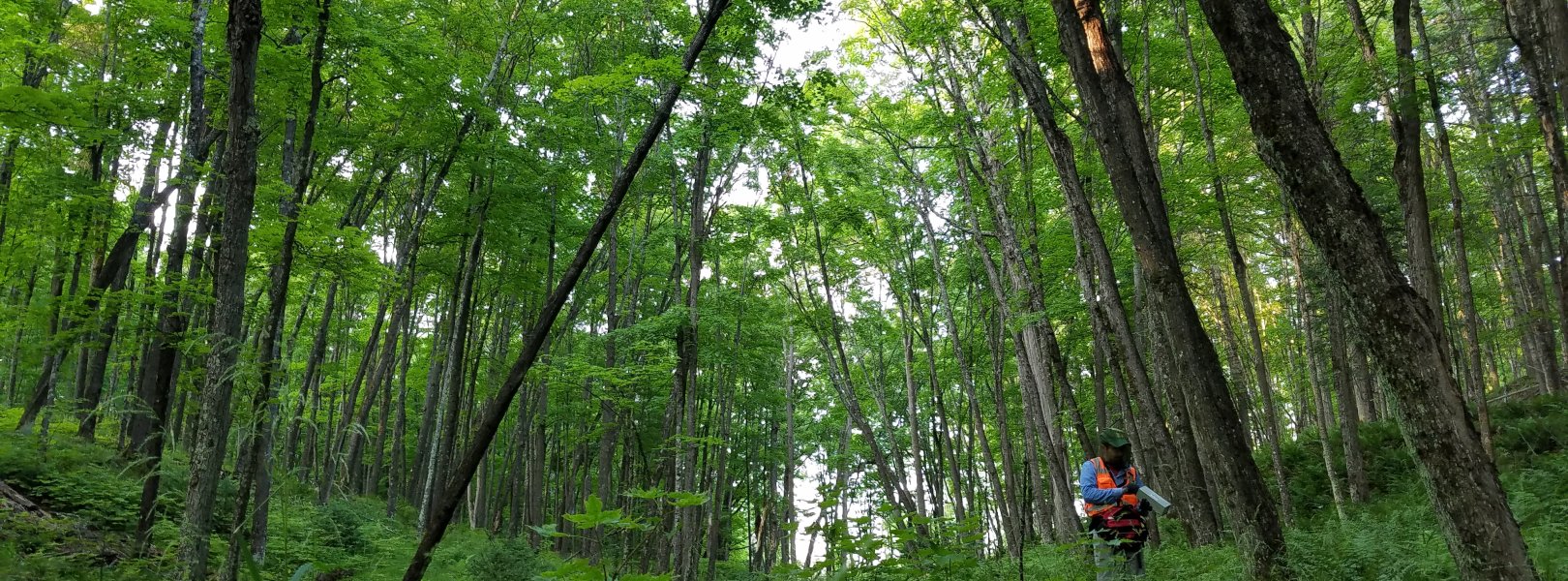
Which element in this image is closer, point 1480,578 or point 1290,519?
point 1480,578

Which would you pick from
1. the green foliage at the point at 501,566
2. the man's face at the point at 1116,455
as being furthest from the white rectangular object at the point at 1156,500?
the green foliage at the point at 501,566

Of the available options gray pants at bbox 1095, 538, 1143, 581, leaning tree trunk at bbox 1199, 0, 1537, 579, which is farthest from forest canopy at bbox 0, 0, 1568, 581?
gray pants at bbox 1095, 538, 1143, 581

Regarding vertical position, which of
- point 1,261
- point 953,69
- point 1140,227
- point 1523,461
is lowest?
point 1523,461

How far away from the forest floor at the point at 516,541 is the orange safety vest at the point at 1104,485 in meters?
0.67

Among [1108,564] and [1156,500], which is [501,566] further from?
[1156,500]

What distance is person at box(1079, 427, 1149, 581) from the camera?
5316mm

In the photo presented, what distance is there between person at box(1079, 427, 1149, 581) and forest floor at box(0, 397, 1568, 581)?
548mm

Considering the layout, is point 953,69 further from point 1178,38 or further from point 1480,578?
point 1480,578

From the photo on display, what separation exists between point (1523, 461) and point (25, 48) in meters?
22.0

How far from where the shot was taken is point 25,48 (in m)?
9.86

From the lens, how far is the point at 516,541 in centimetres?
1112

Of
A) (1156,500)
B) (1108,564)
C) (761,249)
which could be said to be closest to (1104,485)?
(1156,500)

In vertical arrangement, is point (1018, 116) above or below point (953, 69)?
below

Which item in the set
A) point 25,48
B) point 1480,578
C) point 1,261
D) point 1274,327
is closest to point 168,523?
point 25,48
